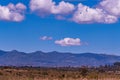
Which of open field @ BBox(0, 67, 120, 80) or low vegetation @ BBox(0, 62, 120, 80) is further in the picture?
low vegetation @ BBox(0, 62, 120, 80)

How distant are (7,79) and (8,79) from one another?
1.06ft

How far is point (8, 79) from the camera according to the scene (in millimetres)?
49344

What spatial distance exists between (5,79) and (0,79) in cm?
114

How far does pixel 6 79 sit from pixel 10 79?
1.69 ft

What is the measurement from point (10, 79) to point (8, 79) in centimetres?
40

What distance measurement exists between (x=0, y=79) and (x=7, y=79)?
1.19m

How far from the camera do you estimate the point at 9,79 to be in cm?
4956

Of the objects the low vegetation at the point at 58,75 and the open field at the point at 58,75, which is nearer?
the open field at the point at 58,75

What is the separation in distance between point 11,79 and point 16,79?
0.88 metres

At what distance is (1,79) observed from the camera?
1929 inches

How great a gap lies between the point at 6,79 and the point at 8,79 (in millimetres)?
534

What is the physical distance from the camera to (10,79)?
163 ft

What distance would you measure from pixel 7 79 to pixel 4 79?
0.37 metres

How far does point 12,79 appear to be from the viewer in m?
49.9
